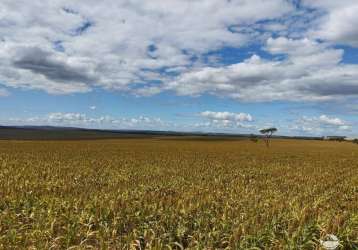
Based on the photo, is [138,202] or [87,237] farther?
[138,202]

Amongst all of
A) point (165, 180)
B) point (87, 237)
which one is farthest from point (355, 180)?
point (87, 237)

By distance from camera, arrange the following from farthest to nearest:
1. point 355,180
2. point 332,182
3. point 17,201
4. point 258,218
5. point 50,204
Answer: point 355,180 < point 332,182 < point 17,201 < point 50,204 < point 258,218

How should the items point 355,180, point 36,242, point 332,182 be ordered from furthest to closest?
1. point 355,180
2. point 332,182
3. point 36,242

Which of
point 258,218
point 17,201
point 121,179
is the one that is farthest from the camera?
point 121,179

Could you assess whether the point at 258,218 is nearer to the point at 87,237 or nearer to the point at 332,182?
the point at 87,237

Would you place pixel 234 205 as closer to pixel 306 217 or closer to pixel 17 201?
pixel 306 217

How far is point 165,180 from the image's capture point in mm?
22578

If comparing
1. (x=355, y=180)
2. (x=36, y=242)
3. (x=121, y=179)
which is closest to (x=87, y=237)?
(x=36, y=242)

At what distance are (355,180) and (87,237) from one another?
21617 millimetres

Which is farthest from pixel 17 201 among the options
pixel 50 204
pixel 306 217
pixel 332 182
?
pixel 332 182

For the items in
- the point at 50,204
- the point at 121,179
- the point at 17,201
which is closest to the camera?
the point at 50,204

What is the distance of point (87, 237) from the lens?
A: 32.0ft

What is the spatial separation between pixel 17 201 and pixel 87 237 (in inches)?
215

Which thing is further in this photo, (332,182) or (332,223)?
(332,182)
